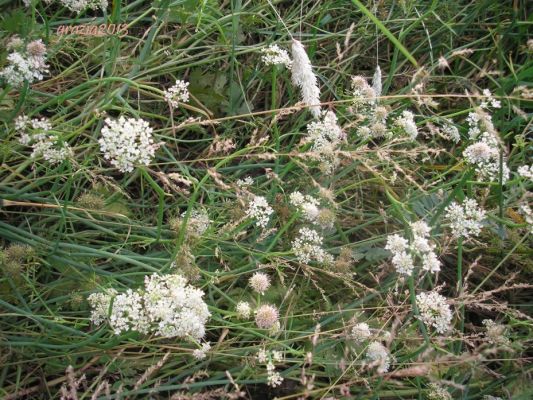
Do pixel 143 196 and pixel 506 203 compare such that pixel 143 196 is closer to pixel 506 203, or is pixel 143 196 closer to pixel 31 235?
pixel 31 235

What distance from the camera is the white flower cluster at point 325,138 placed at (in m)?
1.63

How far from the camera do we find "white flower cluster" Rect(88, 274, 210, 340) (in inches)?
50.4

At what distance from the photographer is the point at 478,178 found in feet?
5.87

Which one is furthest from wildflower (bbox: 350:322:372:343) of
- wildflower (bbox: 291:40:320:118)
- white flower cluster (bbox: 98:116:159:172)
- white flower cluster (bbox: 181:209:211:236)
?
white flower cluster (bbox: 98:116:159:172)

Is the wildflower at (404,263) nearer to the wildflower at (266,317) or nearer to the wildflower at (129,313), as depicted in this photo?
the wildflower at (266,317)

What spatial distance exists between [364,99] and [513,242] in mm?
697

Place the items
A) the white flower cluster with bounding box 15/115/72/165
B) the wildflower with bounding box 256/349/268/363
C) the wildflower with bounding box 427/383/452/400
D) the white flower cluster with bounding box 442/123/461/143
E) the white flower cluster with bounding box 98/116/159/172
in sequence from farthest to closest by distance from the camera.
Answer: the white flower cluster with bounding box 442/123/461/143 < the wildflower with bounding box 427/383/452/400 < the wildflower with bounding box 256/349/268/363 < the white flower cluster with bounding box 15/115/72/165 < the white flower cluster with bounding box 98/116/159/172

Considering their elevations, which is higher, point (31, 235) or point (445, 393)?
point (31, 235)

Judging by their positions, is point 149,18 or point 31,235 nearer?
point 31,235

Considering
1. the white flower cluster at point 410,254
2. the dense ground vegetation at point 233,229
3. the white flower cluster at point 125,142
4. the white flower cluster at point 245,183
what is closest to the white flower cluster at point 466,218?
the dense ground vegetation at point 233,229

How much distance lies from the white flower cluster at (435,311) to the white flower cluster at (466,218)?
0.61 ft

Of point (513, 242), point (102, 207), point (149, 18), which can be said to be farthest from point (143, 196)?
point (513, 242)

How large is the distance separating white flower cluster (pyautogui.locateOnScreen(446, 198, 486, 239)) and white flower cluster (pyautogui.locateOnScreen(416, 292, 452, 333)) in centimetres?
19

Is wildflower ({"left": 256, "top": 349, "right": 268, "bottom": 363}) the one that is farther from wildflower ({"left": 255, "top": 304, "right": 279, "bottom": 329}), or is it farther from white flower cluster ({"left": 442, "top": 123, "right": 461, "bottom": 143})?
white flower cluster ({"left": 442, "top": 123, "right": 461, "bottom": 143})
